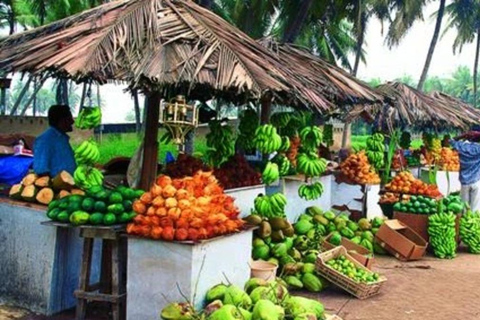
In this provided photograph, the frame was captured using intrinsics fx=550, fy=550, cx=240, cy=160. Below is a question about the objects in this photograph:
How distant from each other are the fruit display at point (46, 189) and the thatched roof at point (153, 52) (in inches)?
47.6

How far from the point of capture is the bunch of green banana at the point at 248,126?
7.44 metres

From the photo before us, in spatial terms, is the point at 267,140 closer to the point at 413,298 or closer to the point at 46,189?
the point at 46,189

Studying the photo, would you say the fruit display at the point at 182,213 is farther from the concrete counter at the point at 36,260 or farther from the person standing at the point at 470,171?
the person standing at the point at 470,171

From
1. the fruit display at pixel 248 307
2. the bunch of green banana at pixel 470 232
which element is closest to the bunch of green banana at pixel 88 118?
the fruit display at pixel 248 307

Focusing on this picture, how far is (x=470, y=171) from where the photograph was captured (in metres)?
10.1

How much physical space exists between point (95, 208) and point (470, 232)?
268 inches

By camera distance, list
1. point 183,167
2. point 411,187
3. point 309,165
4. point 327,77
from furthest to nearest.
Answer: point 411,187 < point 327,77 < point 309,165 < point 183,167

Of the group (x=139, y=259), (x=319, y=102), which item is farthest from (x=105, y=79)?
(x=319, y=102)

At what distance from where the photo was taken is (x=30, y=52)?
4.96 metres

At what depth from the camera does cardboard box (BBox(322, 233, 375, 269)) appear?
6.79m

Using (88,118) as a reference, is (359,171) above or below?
below

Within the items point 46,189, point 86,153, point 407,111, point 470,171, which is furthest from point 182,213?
point 407,111

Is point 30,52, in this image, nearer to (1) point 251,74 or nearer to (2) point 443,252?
(1) point 251,74

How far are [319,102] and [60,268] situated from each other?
10.4ft
